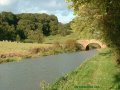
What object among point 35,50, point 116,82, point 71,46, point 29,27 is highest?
point 29,27

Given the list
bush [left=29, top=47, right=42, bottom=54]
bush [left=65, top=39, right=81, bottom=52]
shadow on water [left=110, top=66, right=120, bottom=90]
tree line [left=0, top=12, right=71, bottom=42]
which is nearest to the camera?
shadow on water [left=110, top=66, right=120, bottom=90]

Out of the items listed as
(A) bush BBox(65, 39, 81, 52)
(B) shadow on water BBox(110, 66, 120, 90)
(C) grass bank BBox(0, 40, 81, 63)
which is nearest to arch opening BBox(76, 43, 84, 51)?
(C) grass bank BBox(0, 40, 81, 63)

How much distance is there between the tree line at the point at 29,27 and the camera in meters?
122

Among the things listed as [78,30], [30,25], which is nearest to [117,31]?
[78,30]

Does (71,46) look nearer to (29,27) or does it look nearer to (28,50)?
(28,50)

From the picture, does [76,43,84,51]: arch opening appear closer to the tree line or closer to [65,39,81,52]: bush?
[65,39,81,52]: bush

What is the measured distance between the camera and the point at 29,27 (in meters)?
140

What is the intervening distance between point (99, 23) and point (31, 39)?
310 ft

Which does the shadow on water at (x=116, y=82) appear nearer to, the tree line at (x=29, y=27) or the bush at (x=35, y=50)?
the bush at (x=35, y=50)

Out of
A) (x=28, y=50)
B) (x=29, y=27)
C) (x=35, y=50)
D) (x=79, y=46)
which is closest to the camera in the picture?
(x=28, y=50)

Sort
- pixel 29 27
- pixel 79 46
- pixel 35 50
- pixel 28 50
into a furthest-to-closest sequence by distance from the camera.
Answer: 1. pixel 29 27
2. pixel 79 46
3. pixel 35 50
4. pixel 28 50

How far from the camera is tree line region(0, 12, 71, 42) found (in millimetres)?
121562

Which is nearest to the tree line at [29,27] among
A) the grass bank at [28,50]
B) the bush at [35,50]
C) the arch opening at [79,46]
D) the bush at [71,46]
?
the arch opening at [79,46]

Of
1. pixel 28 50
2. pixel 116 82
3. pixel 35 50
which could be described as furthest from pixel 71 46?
pixel 116 82
